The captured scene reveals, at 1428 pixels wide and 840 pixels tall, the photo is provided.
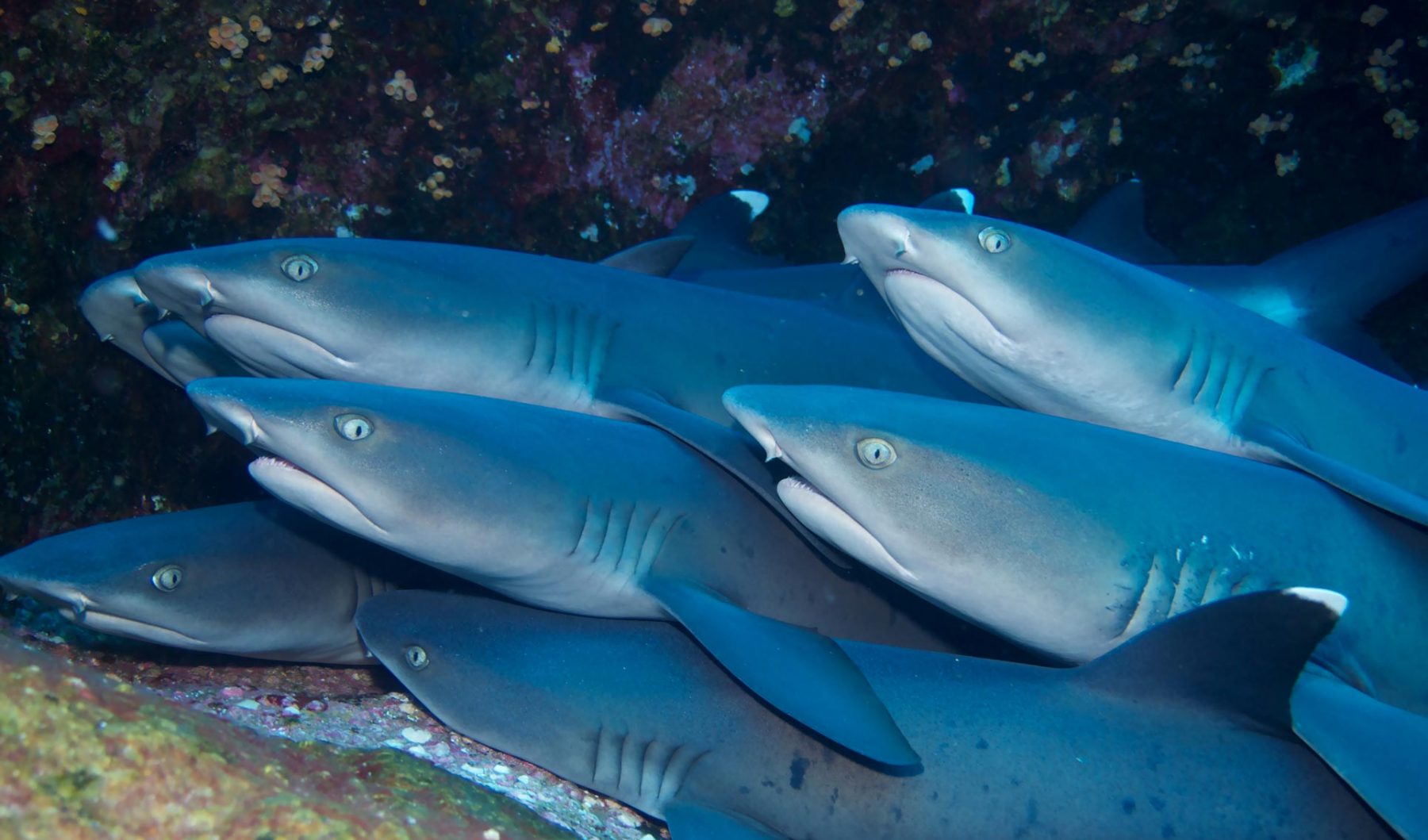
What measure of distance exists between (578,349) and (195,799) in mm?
1857

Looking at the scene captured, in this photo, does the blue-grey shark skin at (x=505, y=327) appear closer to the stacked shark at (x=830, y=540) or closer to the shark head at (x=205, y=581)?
the stacked shark at (x=830, y=540)

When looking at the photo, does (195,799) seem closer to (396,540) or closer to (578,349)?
(396,540)


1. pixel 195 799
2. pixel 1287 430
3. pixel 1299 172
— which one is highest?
pixel 1299 172

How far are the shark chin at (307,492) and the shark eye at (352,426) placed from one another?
133 millimetres

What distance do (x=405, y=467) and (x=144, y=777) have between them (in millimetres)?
967

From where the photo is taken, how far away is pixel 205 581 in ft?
7.80

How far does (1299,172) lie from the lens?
3887mm

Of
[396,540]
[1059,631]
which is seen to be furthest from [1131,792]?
[396,540]

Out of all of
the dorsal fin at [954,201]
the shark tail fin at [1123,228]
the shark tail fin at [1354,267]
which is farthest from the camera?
the shark tail fin at [1123,228]

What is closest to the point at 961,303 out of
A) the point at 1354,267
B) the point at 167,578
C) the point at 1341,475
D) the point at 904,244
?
the point at 904,244

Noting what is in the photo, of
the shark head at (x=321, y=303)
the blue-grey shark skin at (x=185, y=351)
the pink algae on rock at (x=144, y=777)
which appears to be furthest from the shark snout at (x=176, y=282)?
the pink algae on rock at (x=144, y=777)

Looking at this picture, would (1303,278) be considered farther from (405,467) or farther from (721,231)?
(405,467)

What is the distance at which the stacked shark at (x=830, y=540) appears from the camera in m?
1.91

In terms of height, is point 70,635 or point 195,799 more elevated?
point 195,799
